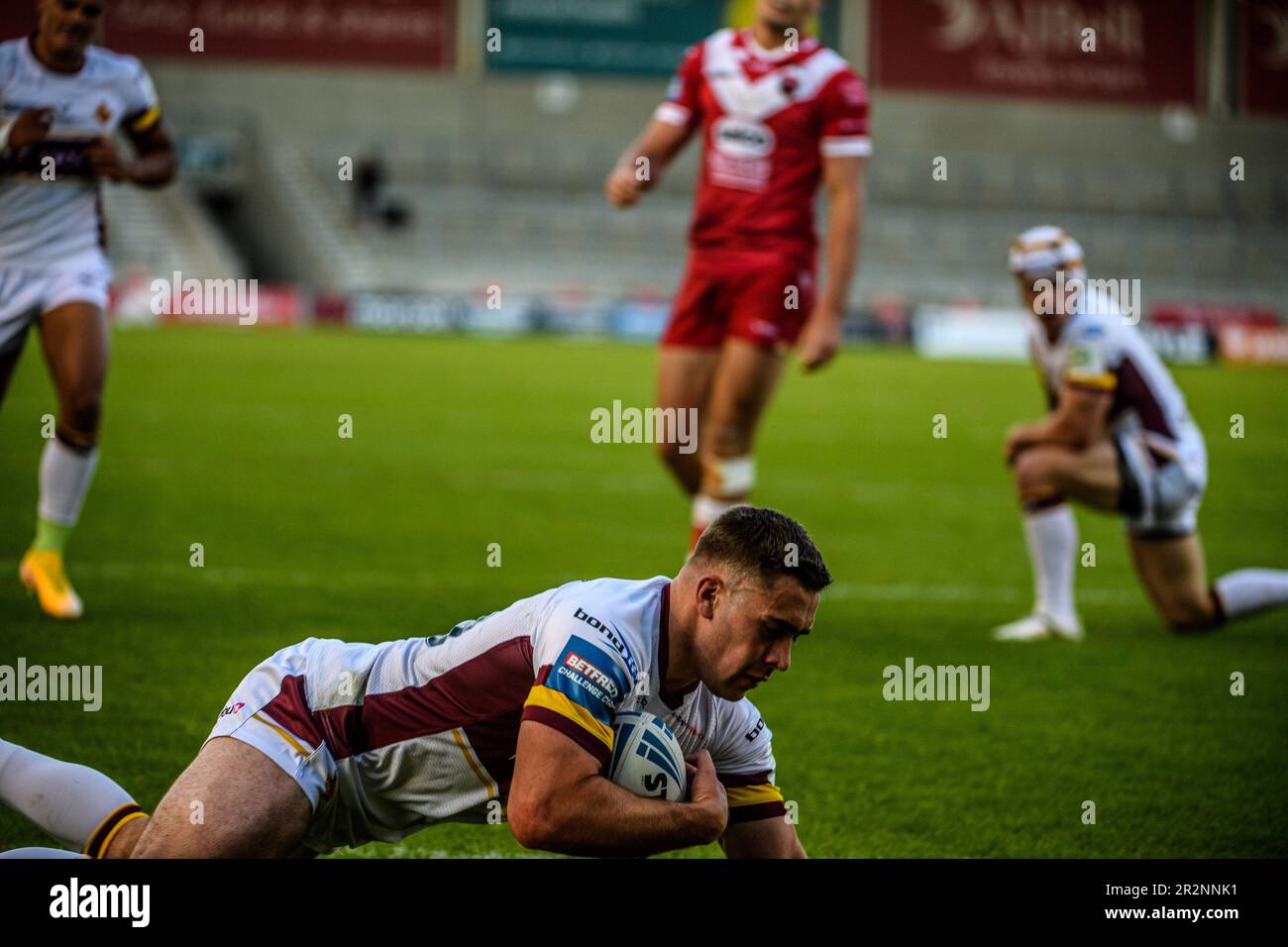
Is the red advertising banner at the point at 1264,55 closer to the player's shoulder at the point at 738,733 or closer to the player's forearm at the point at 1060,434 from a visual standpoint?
the player's forearm at the point at 1060,434

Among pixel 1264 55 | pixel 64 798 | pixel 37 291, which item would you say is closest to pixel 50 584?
pixel 37 291

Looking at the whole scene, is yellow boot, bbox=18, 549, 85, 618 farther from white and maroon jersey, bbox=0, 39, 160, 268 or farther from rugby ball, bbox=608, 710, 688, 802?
Answer: rugby ball, bbox=608, 710, 688, 802

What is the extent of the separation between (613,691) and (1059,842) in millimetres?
1835

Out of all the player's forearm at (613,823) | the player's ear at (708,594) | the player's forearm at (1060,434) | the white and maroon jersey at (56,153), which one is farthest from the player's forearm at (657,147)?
the player's forearm at (613,823)

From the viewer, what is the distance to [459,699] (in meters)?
3.43

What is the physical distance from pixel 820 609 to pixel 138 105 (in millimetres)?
3874

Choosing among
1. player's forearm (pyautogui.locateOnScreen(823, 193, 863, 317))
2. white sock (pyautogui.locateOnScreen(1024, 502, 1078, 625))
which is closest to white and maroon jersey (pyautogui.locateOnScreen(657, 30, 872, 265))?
player's forearm (pyautogui.locateOnScreen(823, 193, 863, 317))

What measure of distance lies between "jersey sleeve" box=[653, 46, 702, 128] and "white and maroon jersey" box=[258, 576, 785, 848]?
428 centimetres

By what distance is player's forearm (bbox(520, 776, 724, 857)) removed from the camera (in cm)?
312

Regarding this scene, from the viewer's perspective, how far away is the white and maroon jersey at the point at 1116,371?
7.06 m

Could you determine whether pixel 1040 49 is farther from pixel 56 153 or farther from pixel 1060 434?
pixel 56 153

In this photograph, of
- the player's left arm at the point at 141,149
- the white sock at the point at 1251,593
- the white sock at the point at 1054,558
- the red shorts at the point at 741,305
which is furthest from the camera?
the white sock at the point at 1054,558

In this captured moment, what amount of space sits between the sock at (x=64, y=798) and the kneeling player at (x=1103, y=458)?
15.3 ft
